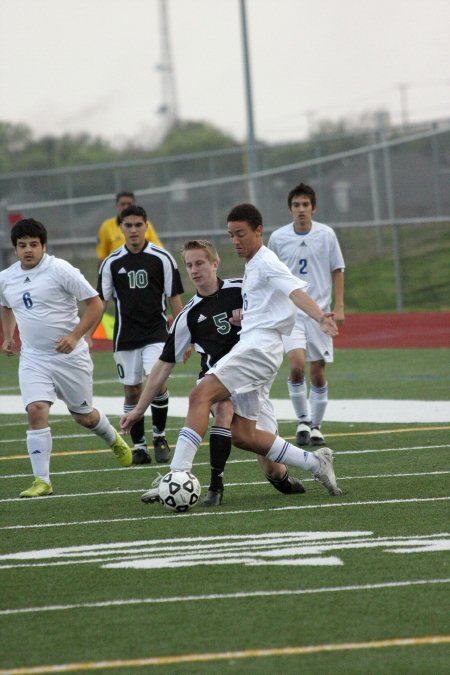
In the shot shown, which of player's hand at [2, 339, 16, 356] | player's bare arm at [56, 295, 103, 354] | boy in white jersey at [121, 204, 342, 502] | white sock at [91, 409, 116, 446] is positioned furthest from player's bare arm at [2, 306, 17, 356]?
boy in white jersey at [121, 204, 342, 502]

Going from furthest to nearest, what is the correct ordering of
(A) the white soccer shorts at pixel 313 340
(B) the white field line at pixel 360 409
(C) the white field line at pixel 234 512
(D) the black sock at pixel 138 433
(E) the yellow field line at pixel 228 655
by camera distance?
(B) the white field line at pixel 360 409, (A) the white soccer shorts at pixel 313 340, (D) the black sock at pixel 138 433, (C) the white field line at pixel 234 512, (E) the yellow field line at pixel 228 655

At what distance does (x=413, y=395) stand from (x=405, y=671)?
35.5 ft

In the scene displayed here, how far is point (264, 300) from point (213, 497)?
1302 millimetres

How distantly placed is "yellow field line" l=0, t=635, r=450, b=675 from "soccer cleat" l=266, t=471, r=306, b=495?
3.86 metres

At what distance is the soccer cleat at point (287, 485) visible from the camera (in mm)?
9133

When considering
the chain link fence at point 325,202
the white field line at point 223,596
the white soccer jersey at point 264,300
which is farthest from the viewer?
the chain link fence at point 325,202

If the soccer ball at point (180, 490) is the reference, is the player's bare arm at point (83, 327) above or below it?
above

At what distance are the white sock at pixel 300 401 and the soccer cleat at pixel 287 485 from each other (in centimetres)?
304

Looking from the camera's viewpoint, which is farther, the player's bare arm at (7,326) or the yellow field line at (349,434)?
the yellow field line at (349,434)

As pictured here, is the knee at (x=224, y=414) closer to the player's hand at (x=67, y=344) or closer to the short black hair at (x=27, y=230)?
the player's hand at (x=67, y=344)

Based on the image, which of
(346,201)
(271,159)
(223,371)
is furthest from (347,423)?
(271,159)

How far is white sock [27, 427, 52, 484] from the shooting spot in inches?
384

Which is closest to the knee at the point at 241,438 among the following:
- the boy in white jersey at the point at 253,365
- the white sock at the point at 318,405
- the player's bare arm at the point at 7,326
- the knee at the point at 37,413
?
the boy in white jersey at the point at 253,365

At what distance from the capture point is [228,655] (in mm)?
5168
